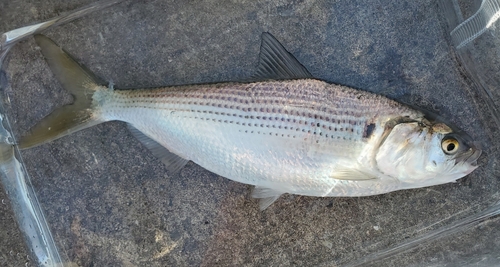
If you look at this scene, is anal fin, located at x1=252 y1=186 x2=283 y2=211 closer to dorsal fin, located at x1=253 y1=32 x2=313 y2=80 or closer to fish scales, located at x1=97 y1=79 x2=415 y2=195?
fish scales, located at x1=97 y1=79 x2=415 y2=195

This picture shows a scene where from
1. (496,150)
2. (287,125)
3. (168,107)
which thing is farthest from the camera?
(496,150)

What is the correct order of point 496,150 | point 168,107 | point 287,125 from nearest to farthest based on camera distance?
point 287,125
point 168,107
point 496,150

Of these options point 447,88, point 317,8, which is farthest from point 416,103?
point 317,8

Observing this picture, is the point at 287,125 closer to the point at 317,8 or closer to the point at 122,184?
the point at 317,8

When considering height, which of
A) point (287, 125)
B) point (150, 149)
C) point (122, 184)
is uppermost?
point (287, 125)

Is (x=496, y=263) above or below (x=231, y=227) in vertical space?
above

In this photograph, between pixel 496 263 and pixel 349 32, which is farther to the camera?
pixel 349 32
